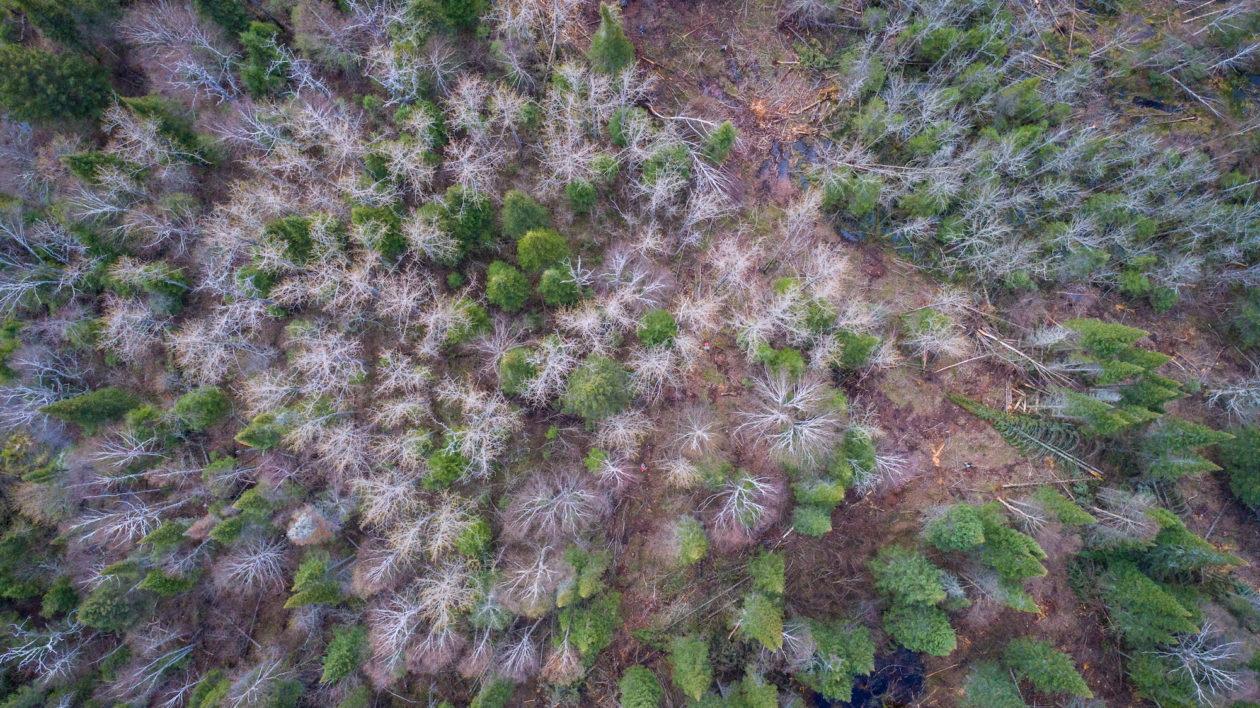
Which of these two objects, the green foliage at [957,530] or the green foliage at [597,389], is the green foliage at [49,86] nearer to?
the green foliage at [597,389]

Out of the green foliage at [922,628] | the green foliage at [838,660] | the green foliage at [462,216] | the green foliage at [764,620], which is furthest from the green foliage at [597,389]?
the green foliage at [922,628]

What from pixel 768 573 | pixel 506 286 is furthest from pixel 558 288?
pixel 768 573

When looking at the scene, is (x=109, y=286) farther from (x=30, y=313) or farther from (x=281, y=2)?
(x=281, y=2)

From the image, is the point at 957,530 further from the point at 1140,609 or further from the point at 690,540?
the point at 690,540

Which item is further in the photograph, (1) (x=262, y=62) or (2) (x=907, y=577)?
(1) (x=262, y=62)

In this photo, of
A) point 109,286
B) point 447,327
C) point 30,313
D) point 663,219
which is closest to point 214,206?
point 109,286

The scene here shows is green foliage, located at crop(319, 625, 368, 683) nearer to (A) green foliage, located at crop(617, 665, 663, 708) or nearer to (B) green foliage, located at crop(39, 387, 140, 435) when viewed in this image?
(A) green foliage, located at crop(617, 665, 663, 708)

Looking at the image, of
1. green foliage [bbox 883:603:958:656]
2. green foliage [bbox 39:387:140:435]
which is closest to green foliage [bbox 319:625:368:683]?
green foliage [bbox 39:387:140:435]
